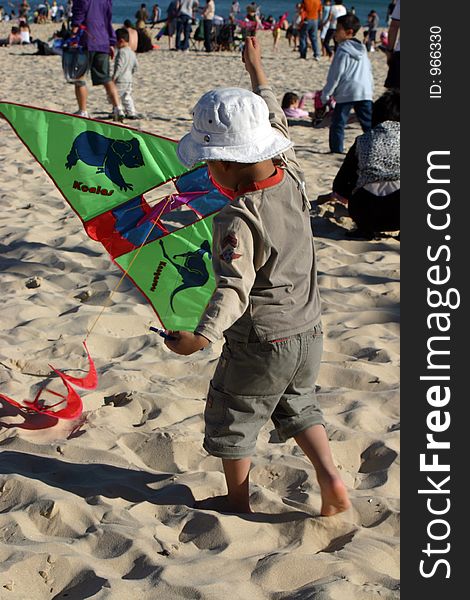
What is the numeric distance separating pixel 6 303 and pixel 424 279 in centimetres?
231

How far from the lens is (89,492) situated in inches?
124

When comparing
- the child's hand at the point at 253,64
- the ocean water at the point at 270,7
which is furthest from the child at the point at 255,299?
the ocean water at the point at 270,7

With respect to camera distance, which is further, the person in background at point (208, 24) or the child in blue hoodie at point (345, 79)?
the person in background at point (208, 24)

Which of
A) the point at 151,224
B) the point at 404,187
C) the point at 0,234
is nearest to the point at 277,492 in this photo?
the point at 151,224

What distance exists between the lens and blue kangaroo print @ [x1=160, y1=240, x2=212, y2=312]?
11.9ft

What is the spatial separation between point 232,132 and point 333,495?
126 cm

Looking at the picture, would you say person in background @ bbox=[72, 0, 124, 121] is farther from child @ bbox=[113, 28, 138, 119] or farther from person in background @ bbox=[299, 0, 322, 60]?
person in background @ bbox=[299, 0, 322, 60]

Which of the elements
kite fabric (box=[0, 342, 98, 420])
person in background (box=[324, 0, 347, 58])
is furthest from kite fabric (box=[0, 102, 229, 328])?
person in background (box=[324, 0, 347, 58])

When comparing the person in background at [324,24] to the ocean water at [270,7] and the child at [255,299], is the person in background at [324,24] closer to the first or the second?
the child at [255,299]

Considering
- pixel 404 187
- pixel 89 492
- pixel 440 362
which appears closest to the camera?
pixel 89 492

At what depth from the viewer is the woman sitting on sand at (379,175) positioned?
6.05m

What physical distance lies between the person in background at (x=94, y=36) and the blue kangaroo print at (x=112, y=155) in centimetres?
641

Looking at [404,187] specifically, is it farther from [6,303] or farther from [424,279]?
[6,303]

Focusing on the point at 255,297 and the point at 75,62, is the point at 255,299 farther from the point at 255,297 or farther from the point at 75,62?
the point at 75,62
